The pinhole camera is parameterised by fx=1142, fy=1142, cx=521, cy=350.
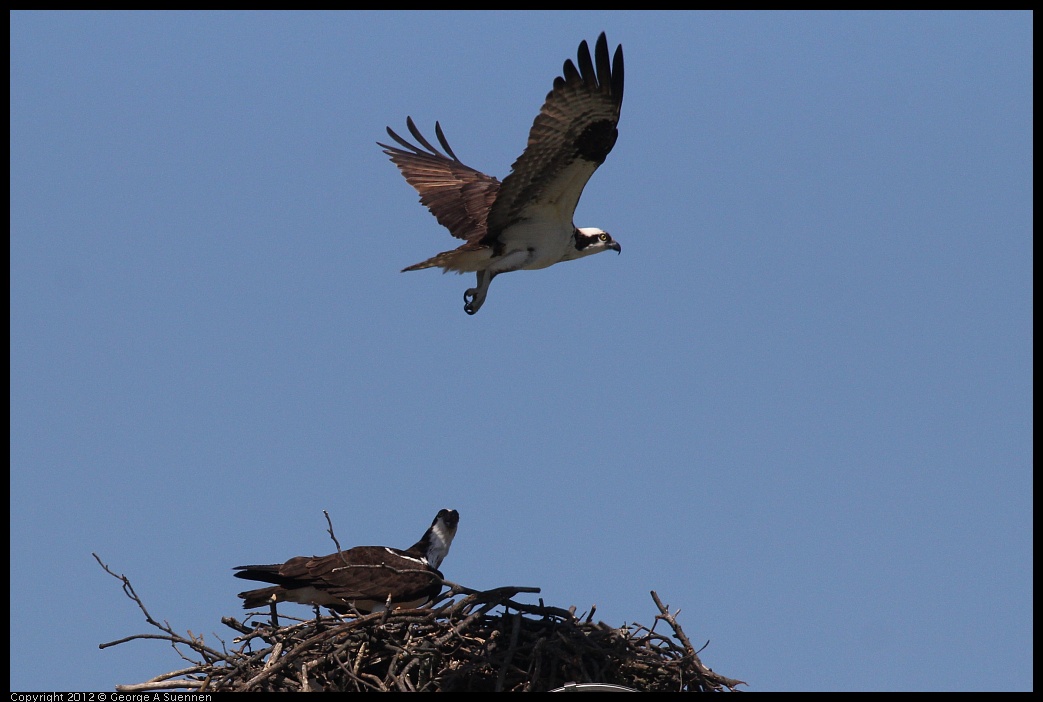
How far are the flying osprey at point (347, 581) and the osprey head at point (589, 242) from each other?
309 cm

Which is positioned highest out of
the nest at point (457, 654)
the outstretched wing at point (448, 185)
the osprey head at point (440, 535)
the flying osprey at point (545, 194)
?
the outstretched wing at point (448, 185)

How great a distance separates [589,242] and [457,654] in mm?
4159

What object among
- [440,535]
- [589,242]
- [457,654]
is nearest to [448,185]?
[589,242]

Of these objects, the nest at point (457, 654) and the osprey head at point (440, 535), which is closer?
the nest at point (457, 654)

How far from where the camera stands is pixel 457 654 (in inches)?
266

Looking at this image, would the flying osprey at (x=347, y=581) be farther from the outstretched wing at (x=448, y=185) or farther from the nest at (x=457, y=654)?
the outstretched wing at (x=448, y=185)

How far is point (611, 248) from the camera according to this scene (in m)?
9.98

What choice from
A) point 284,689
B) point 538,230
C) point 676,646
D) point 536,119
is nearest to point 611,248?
point 538,230

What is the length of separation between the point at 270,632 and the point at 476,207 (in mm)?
4606

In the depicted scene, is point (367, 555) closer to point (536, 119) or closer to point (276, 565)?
point (276, 565)

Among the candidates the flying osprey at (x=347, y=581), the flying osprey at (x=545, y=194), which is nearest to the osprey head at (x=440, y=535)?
the flying osprey at (x=347, y=581)

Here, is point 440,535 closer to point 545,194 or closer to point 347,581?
point 347,581

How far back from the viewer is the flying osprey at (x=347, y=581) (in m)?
7.58
